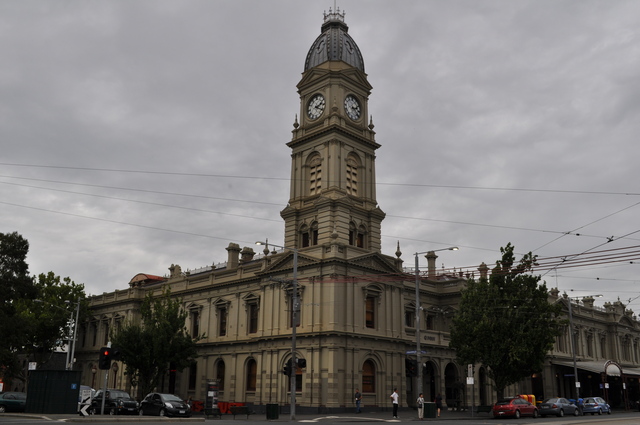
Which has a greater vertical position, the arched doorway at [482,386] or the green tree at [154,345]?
the green tree at [154,345]

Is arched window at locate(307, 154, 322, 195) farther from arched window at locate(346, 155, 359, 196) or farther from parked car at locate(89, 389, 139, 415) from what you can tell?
parked car at locate(89, 389, 139, 415)

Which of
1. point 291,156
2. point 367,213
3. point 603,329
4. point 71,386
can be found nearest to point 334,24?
point 291,156

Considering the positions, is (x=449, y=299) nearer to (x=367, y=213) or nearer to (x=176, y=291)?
(x=367, y=213)

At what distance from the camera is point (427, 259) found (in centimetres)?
6256

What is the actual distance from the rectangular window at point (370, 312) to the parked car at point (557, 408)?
43.3ft

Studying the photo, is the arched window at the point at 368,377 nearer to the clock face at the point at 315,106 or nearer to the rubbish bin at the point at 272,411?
the rubbish bin at the point at 272,411

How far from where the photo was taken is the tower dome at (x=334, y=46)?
173ft

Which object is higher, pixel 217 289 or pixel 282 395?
pixel 217 289

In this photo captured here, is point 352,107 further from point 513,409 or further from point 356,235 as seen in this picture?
point 513,409

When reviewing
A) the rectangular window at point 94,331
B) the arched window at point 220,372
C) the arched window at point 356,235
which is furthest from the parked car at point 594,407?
the rectangular window at point 94,331

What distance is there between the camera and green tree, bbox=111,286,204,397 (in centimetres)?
4666

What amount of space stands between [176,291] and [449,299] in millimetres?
26943

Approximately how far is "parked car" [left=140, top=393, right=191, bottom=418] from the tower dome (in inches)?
1231

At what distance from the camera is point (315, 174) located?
50688 mm
